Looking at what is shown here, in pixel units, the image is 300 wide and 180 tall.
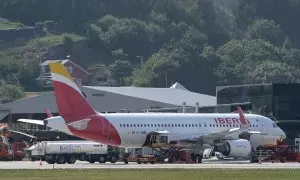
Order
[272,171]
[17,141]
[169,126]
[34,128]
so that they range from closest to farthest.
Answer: [272,171] < [169,126] < [17,141] < [34,128]

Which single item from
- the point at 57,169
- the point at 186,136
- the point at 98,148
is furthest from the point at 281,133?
the point at 57,169

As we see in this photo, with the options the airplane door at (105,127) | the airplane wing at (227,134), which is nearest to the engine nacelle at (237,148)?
the airplane wing at (227,134)

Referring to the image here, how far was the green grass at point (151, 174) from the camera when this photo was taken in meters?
86.4

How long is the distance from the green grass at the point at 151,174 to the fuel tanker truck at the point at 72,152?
2041 cm

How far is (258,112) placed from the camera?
479 feet

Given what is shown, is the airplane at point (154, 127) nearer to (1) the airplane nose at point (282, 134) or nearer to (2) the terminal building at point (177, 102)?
(1) the airplane nose at point (282, 134)

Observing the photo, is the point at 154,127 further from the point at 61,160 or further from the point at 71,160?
the point at 61,160

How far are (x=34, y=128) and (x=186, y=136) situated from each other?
38558mm

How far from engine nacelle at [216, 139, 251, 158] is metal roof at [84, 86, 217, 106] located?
4499cm

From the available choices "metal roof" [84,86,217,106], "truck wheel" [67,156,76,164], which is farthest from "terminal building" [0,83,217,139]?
"truck wheel" [67,156,76,164]

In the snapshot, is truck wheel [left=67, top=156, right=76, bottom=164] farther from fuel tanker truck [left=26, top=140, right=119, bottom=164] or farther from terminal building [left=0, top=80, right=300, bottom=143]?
terminal building [left=0, top=80, right=300, bottom=143]

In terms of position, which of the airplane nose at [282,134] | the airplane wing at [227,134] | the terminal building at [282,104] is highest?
the terminal building at [282,104]

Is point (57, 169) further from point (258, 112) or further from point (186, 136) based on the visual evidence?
point (258, 112)

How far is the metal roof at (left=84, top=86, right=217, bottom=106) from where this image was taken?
165625 mm
